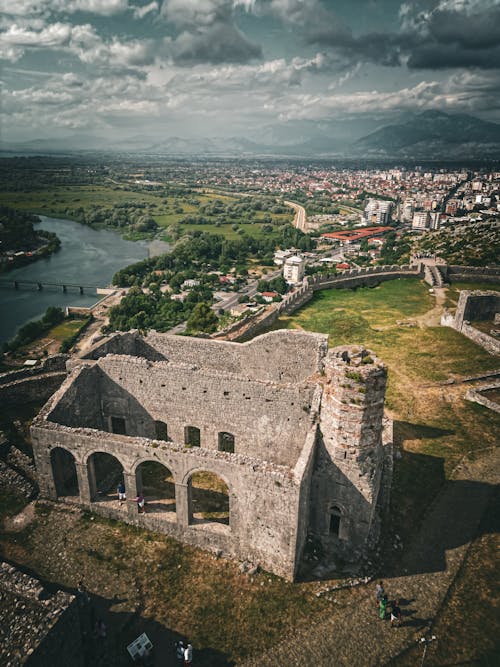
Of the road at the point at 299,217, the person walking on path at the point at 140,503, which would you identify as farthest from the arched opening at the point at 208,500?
the road at the point at 299,217

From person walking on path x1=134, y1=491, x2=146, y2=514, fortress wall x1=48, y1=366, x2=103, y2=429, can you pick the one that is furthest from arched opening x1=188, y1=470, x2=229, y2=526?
fortress wall x1=48, y1=366, x2=103, y2=429

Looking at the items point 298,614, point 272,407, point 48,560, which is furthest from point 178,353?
point 298,614

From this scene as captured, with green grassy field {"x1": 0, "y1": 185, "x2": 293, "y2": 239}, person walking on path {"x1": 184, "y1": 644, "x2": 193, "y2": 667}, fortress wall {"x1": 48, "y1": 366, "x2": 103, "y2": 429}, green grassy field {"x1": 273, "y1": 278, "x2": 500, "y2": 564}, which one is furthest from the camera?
green grassy field {"x1": 0, "y1": 185, "x2": 293, "y2": 239}

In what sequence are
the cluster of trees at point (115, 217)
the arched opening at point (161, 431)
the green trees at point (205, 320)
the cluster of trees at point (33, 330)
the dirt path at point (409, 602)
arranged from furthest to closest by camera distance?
the cluster of trees at point (115, 217) < the cluster of trees at point (33, 330) < the green trees at point (205, 320) < the arched opening at point (161, 431) < the dirt path at point (409, 602)

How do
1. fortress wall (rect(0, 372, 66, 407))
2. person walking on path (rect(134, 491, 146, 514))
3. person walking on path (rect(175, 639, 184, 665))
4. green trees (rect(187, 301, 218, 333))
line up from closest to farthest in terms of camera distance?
person walking on path (rect(175, 639, 184, 665)), person walking on path (rect(134, 491, 146, 514)), fortress wall (rect(0, 372, 66, 407)), green trees (rect(187, 301, 218, 333))

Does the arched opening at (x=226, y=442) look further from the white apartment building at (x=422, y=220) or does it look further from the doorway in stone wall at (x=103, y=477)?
the white apartment building at (x=422, y=220)

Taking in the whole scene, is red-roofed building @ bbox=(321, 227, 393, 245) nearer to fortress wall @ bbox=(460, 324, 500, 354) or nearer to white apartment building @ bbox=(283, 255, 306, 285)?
white apartment building @ bbox=(283, 255, 306, 285)

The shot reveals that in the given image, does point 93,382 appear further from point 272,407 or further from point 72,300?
point 72,300
